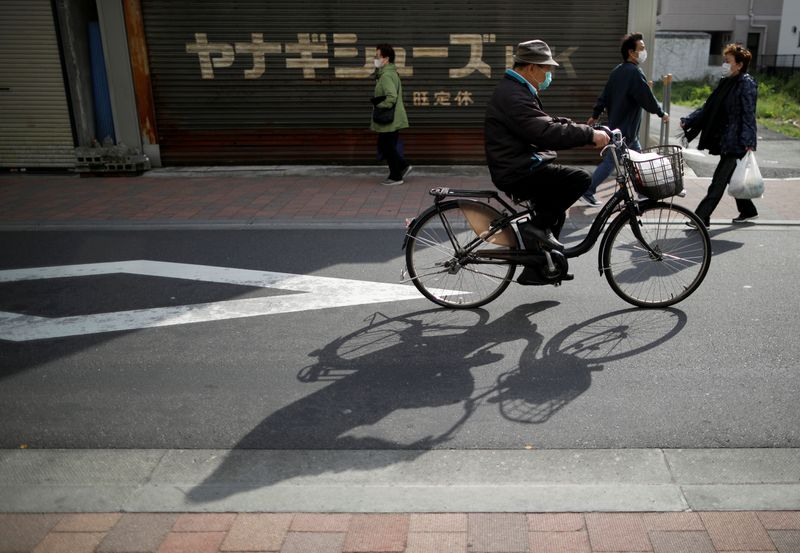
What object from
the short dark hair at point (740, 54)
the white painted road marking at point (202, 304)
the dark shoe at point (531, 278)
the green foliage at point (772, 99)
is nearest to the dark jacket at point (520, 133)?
the dark shoe at point (531, 278)

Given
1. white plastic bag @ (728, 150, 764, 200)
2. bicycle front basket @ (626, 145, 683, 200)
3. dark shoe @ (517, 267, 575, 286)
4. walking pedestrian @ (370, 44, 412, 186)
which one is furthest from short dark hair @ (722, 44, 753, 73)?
Result: walking pedestrian @ (370, 44, 412, 186)

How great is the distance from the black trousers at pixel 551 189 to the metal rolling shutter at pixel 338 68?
6.66 meters

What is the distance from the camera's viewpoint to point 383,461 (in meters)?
3.61

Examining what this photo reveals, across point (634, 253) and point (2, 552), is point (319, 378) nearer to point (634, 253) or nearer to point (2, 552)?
point (2, 552)

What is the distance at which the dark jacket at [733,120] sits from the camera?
7363 mm

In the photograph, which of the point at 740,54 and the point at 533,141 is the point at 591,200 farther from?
the point at 533,141

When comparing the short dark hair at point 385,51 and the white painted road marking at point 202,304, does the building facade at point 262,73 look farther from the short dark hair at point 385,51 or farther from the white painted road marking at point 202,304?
the white painted road marking at point 202,304

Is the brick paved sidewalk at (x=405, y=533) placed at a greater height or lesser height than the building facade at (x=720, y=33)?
lesser

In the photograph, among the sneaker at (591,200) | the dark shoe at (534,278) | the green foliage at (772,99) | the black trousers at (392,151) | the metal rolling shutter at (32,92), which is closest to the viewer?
the dark shoe at (534,278)

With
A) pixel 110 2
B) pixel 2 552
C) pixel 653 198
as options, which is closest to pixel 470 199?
pixel 653 198

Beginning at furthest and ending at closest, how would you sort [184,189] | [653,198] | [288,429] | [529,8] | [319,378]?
1. [529,8]
2. [184,189]
3. [653,198]
4. [319,378]
5. [288,429]

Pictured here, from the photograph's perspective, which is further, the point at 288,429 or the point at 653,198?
the point at 653,198

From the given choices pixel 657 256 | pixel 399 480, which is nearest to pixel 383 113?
pixel 657 256

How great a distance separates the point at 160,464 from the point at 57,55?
9.88 meters
